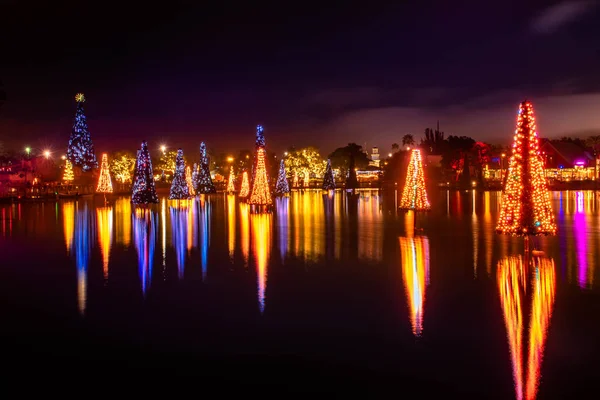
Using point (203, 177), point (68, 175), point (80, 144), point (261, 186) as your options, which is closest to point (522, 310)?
point (261, 186)

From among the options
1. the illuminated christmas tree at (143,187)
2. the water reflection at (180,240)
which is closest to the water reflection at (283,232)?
the water reflection at (180,240)

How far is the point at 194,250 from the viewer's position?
48.7ft

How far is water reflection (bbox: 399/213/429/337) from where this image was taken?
8020 mm

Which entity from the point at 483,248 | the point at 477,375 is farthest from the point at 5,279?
the point at 483,248

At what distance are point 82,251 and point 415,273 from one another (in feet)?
29.2

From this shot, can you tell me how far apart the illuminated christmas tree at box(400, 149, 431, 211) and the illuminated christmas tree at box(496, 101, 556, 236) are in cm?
680

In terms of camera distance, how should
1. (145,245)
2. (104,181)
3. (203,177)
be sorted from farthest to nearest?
1. (203,177)
2. (104,181)
3. (145,245)

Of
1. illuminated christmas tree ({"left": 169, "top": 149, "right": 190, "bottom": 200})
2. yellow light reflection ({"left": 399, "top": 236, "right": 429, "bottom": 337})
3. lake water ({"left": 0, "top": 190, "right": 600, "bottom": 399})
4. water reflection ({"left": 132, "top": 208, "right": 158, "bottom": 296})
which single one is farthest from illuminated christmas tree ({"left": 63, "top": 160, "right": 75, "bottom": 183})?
yellow light reflection ({"left": 399, "top": 236, "right": 429, "bottom": 337})

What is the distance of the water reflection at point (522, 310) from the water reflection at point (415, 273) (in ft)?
3.92

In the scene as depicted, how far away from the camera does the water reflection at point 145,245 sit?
36.2ft

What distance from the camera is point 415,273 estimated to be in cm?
1119

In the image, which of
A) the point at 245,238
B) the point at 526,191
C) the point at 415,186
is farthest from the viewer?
the point at 415,186

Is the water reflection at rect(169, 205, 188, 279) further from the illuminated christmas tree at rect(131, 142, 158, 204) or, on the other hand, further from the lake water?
the illuminated christmas tree at rect(131, 142, 158, 204)

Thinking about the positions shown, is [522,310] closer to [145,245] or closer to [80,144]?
[145,245]
